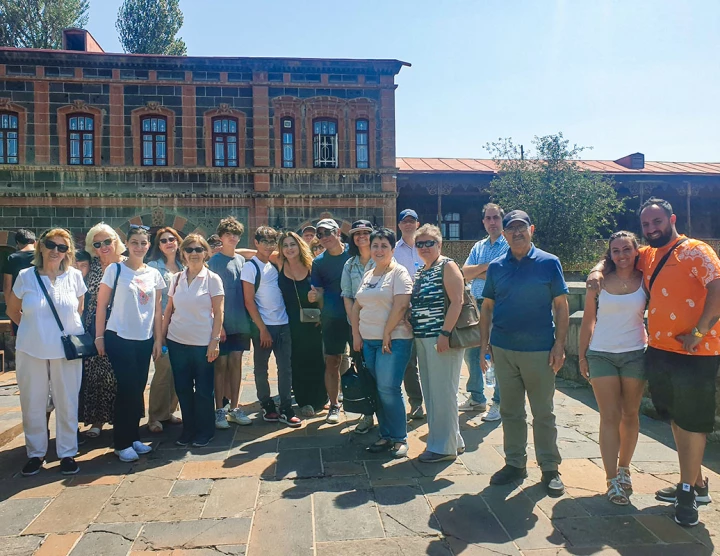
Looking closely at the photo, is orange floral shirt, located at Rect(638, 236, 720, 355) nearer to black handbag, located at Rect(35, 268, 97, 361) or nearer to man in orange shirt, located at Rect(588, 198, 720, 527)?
man in orange shirt, located at Rect(588, 198, 720, 527)

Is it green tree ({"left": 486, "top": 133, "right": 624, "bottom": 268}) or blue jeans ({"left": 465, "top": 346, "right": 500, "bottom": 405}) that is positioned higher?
green tree ({"left": 486, "top": 133, "right": 624, "bottom": 268})

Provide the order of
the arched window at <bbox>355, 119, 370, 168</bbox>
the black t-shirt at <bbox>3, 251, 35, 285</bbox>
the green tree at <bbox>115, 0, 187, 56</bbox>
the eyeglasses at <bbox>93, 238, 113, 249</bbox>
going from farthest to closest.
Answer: the green tree at <bbox>115, 0, 187, 56</bbox>
the arched window at <bbox>355, 119, 370, 168</bbox>
the black t-shirt at <bbox>3, 251, 35, 285</bbox>
the eyeglasses at <bbox>93, 238, 113, 249</bbox>

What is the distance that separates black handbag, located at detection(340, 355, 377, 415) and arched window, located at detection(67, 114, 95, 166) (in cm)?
1561

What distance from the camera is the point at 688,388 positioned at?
3.29 m

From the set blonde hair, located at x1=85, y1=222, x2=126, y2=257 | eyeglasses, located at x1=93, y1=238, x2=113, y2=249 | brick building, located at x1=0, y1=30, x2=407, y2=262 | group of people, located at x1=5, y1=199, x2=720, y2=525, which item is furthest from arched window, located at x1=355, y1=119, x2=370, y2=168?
eyeglasses, located at x1=93, y1=238, x2=113, y2=249

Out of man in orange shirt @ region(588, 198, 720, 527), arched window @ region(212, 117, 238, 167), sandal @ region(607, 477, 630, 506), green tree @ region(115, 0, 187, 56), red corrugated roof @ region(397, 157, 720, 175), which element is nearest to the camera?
man in orange shirt @ region(588, 198, 720, 527)

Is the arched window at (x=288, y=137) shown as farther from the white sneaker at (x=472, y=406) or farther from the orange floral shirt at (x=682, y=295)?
the orange floral shirt at (x=682, y=295)

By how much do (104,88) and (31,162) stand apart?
3246mm

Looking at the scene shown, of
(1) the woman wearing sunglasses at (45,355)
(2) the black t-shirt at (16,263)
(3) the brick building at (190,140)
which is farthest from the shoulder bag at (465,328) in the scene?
(3) the brick building at (190,140)

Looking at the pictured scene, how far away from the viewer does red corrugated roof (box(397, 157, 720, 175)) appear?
20.7 metres

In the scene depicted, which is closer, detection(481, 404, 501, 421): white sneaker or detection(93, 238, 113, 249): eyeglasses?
detection(93, 238, 113, 249): eyeglasses

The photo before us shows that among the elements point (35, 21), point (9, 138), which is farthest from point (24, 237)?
point (35, 21)

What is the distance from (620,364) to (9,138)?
751 inches

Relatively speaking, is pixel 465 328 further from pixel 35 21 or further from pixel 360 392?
pixel 35 21
